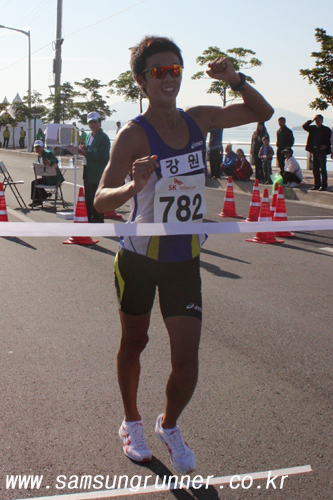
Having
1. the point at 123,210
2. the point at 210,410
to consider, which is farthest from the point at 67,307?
the point at 123,210

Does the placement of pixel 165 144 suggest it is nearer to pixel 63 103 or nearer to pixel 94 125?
pixel 94 125

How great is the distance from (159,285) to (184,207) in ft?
1.32

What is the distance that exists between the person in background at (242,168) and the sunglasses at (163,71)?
A: 14858 millimetres

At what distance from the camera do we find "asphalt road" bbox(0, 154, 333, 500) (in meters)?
3.03

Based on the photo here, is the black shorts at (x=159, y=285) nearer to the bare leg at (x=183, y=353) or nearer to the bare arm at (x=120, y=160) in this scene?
the bare leg at (x=183, y=353)

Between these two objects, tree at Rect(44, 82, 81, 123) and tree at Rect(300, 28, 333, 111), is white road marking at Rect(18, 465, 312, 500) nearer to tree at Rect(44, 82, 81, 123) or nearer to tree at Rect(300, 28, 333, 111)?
tree at Rect(300, 28, 333, 111)

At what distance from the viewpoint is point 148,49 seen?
2920 millimetres

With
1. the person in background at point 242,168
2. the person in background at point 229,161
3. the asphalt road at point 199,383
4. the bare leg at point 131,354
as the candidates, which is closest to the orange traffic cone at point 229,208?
the asphalt road at point 199,383

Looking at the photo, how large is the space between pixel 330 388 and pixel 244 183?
13.7 metres

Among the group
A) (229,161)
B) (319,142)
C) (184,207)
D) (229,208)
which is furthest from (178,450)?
(229,161)

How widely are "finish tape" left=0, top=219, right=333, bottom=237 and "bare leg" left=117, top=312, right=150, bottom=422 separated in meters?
0.44

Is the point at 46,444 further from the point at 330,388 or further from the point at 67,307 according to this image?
the point at 67,307

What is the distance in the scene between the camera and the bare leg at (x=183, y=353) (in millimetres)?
2865

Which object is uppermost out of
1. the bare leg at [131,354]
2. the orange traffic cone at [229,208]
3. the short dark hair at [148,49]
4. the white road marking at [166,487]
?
the short dark hair at [148,49]
